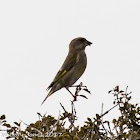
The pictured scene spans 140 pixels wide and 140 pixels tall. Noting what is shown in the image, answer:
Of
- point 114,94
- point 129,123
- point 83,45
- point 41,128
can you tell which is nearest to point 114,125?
point 129,123

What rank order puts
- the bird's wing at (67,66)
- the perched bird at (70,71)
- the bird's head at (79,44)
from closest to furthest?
the perched bird at (70,71) < the bird's wing at (67,66) < the bird's head at (79,44)

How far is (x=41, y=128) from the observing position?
4.05m

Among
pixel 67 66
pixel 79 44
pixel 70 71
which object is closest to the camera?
pixel 70 71

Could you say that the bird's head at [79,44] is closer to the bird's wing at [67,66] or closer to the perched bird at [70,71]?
the perched bird at [70,71]

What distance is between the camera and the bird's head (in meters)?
7.55

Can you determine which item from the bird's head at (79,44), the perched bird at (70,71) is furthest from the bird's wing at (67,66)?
the bird's head at (79,44)

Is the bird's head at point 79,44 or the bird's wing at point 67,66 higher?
the bird's head at point 79,44

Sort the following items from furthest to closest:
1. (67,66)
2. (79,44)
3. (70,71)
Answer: (79,44) → (67,66) → (70,71)

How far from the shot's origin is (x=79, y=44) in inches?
299

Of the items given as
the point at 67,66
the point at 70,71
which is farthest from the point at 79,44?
the point at 70,71

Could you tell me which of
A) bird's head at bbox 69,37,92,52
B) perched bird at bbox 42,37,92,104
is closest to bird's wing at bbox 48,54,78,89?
perched bird at bbox 42,37,92,104

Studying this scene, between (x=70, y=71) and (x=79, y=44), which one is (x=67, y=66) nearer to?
(x=70, y=71)

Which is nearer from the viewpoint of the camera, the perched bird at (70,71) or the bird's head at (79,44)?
the perched bird at (70,71)

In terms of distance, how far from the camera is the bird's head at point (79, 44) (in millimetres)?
7545
